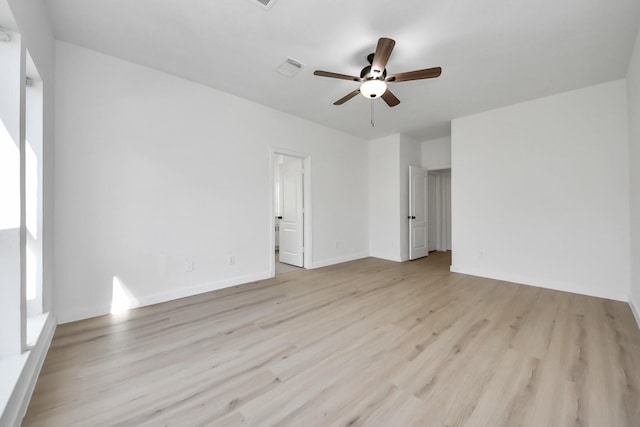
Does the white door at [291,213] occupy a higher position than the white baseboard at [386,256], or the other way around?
the white door at [291,213]

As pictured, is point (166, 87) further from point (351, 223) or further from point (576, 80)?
point (576, 80)

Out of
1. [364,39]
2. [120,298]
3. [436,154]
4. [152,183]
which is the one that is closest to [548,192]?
[436,154]

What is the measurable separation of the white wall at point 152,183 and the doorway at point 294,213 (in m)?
0.64

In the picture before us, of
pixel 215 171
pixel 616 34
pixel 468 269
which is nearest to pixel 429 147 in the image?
pixel 468 269

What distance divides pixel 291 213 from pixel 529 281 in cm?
400

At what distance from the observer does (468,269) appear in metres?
4.32

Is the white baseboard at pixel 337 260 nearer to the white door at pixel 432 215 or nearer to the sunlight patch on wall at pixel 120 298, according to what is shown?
the white door at pixel 432 215

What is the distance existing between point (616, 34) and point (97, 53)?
16.6ft

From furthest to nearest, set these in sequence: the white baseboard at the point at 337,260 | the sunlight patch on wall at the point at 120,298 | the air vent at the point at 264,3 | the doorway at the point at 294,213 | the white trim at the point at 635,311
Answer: the white baseboard at the point at 337,260 → the doorway at the point at 294,213 → the sunlight patch on wall at the point at 120,298 → the white trim at the point at 635,311 → the air vent at the point at 264,3

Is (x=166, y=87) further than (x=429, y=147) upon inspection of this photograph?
No

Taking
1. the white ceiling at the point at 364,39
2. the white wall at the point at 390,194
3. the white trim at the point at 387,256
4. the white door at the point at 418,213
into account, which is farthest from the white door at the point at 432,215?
the white ceiling at the point at 364,39

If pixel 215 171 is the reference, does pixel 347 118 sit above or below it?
above

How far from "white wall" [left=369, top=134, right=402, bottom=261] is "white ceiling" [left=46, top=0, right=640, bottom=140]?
2.00 m

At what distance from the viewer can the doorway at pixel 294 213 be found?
4.67m
